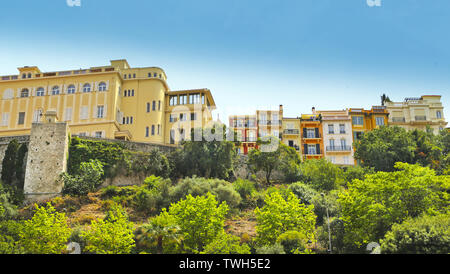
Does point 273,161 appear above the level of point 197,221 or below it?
above

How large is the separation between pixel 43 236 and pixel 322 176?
24.8 meters

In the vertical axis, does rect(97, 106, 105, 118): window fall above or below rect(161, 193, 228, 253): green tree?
above

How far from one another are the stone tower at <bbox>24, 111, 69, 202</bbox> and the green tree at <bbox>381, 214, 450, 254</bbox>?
86.7 feet

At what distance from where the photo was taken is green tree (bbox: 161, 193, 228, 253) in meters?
30.2

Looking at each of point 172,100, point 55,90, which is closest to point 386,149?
point 172,100

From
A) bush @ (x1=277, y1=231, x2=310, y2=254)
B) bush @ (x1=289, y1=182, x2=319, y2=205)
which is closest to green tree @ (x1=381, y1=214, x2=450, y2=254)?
bush @ (x1=277, y1=231, x2=310, y2=254)

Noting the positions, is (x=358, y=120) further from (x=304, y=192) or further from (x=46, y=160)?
(x=46, y=160)

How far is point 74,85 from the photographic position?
57781mm

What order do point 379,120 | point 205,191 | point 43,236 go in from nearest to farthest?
point 43,236 < point 205,191 < point 379,120

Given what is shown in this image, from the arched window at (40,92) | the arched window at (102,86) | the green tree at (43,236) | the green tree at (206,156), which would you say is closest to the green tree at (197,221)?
the green tree at (43,236)

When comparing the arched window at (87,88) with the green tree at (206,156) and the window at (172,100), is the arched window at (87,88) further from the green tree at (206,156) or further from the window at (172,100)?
the green tree at (206,156)

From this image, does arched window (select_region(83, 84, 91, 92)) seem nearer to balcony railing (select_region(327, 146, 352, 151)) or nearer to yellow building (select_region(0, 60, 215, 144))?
yellow building (select_region(0, 60, 215, 144))

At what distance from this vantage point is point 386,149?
48219 mm
